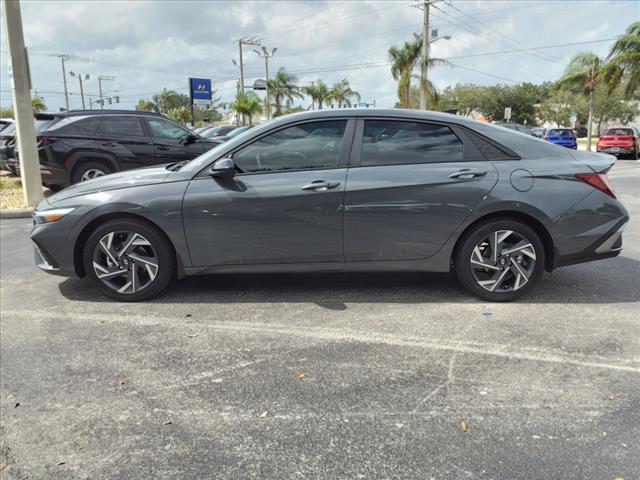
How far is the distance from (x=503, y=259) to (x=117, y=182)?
326cm

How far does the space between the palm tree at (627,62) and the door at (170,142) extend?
25802 millimetres

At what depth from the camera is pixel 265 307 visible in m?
4.43

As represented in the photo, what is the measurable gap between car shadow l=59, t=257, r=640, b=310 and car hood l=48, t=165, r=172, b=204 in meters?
0.90

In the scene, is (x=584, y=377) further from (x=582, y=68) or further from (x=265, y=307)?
(x=582, y=68)

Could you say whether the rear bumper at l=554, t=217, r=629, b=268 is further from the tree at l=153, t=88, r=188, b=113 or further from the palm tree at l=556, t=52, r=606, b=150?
the tree at l=153, t=88, r=188, b=113

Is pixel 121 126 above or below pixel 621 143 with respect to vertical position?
above

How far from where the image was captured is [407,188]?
430 cm

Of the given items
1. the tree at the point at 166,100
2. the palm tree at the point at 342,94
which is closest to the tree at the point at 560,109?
the palm tree at the point at 342,94

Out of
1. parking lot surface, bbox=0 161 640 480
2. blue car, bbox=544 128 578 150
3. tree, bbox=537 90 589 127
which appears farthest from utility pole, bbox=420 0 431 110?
tree, bbox=537 90 589 127

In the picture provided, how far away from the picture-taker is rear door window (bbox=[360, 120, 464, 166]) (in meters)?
4.39

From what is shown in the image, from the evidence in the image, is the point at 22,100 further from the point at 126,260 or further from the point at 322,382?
the point at 322,382

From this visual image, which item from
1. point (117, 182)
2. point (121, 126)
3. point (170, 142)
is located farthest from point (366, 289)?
point (121, 126)

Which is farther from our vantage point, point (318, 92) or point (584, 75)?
point (318, 92)

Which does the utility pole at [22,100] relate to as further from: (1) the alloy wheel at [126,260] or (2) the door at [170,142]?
(1) the alloy wheel at [126,260]
